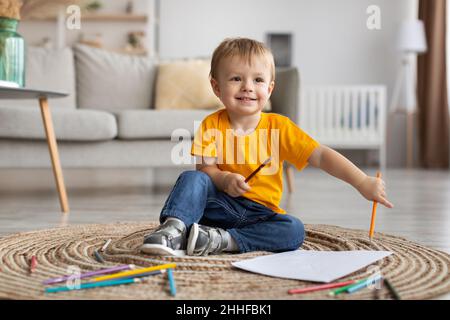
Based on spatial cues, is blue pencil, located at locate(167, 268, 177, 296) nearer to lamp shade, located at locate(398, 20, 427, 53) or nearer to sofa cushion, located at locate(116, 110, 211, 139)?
sofa cushion, located at locate(116, 110, 211, 139)

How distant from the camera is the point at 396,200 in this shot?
90.4 inches

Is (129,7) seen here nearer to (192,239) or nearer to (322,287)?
(192,239)

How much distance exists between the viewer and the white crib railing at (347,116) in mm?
4340

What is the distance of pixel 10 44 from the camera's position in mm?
1760

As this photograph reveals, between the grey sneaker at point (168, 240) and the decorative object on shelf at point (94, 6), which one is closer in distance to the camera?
the grey sneaker at point (168, 240)

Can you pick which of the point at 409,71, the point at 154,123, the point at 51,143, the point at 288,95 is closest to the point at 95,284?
the point at 51,143

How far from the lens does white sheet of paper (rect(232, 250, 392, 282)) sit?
91cm

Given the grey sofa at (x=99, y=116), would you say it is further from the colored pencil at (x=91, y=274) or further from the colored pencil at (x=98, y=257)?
the colored pencil at (x=91, y=274)

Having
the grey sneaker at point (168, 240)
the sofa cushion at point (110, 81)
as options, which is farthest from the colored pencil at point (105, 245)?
the sofa cushion at point (110, 81)

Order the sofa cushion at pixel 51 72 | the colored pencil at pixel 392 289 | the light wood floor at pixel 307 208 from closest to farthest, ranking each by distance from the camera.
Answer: the colored pencil at pixel 392 289 → the light wood floor at pixel 307 208 → the sofa cushion at pixel 51 72

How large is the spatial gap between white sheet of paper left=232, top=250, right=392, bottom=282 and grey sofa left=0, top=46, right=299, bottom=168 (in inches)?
56.4

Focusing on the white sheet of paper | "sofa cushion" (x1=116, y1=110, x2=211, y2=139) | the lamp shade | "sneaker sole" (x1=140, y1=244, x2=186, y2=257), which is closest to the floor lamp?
the lamp shade
